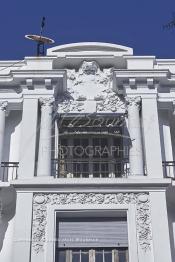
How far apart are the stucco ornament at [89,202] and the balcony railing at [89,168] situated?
49.3 inches

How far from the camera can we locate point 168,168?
1708cm

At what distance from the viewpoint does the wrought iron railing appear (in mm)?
16922

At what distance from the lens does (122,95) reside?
18266mm

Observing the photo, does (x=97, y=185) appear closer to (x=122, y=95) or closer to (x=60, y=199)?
(x=60, y=199)

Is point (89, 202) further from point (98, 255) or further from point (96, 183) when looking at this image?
point (98, 255)

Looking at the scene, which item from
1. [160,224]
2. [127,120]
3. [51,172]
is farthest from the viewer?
A: [127,120]

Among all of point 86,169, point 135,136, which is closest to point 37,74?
point 86,169

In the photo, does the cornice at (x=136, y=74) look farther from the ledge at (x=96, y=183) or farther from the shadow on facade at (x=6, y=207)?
the shadow on facade at (x=6, y=207)

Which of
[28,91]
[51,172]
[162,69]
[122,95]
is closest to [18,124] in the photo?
[28,91]

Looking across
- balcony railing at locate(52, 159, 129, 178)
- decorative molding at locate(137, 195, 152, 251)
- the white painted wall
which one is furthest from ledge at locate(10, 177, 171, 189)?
the white painted wall

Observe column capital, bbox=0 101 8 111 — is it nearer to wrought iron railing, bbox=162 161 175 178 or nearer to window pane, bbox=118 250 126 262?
wrought iron railing, bbox=162 161 175 178

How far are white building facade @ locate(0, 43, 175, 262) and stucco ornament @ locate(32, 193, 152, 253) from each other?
0.03 m

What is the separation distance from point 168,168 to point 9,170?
4812mm

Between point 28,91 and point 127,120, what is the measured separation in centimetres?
327
